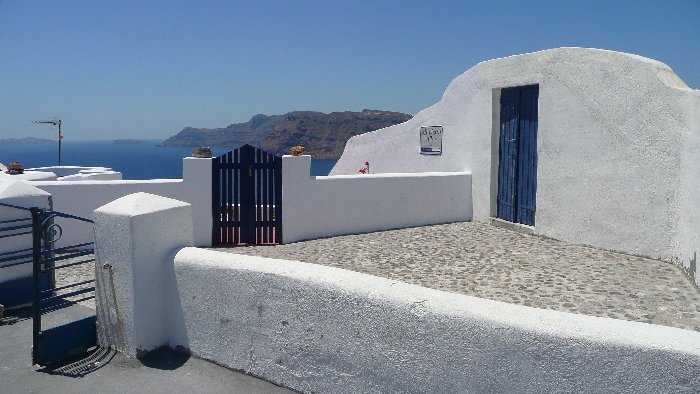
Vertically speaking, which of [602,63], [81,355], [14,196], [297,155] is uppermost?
[602,63]

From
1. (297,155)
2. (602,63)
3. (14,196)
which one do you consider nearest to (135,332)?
(14,196)

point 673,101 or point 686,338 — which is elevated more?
point 673,101

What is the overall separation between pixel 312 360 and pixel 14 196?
4.78 meters

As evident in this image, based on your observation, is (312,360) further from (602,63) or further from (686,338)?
(602,63)

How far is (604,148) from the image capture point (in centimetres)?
980

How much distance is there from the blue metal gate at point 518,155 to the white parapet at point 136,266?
8396 millimetres

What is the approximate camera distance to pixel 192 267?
514 centimetres

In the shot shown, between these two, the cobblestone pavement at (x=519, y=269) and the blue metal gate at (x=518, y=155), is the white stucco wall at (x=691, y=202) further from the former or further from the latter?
the blue metal gate at (x=518, y=155)

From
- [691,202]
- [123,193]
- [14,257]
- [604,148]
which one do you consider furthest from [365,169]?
[14,257]

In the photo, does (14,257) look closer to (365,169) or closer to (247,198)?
(247,198)

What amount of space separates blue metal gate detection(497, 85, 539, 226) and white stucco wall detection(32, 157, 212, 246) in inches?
263

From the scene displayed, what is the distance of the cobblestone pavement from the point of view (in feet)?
22.4

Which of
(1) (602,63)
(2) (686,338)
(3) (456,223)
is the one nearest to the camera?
(2) (686,338)

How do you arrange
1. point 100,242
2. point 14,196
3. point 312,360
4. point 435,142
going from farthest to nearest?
point 435,142, point 14,196, point 100,242, point 312,360
